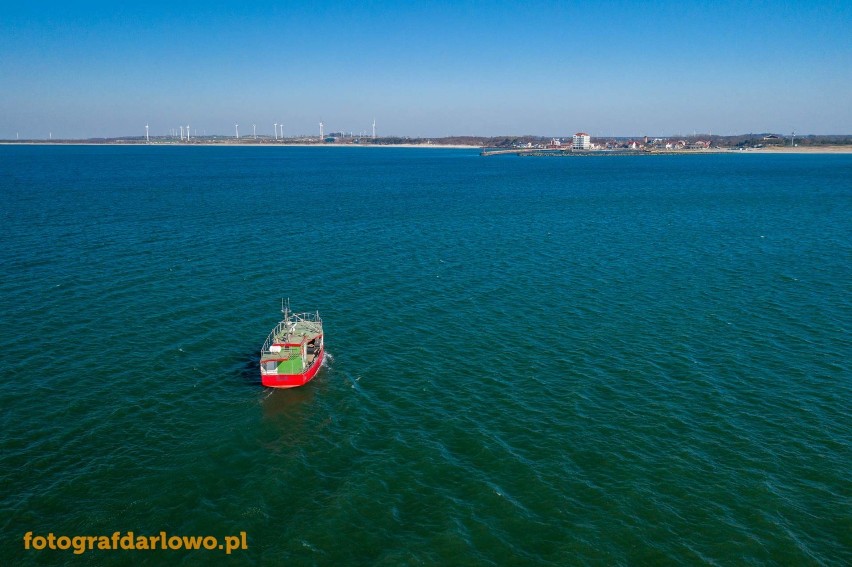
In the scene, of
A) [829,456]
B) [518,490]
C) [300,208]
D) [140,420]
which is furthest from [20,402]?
[300,208]

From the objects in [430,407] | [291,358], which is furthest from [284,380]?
[430,407]

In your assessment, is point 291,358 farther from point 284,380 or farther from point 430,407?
point 430,407

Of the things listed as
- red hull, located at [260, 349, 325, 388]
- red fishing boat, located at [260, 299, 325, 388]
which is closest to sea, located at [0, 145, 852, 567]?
red hull, located at [260, 349, 325, 388]

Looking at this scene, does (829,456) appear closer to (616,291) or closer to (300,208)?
(616,291)

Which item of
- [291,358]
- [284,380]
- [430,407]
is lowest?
[430,407]

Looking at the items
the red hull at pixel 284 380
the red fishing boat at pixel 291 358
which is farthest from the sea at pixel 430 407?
the red fishing boat at pixel 291 358

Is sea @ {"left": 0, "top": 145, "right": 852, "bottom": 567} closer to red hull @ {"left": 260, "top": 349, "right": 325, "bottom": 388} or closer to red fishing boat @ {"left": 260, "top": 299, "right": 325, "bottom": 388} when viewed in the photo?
red hull @ {"left": 260, "top": 349, "right": 325, "bottom": 388}

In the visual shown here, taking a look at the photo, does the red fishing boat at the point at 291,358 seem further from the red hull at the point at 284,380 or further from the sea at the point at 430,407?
the sea at the point at 430,407
